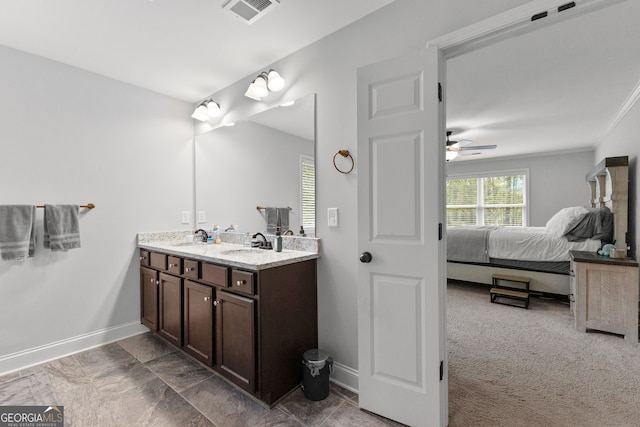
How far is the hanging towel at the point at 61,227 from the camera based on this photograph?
7.63 ft

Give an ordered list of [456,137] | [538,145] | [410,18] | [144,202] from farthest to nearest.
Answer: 1. [538,145]
2. [456,137]
3. [144,202]
4. [410,18]

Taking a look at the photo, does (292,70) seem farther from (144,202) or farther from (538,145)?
(538,145)

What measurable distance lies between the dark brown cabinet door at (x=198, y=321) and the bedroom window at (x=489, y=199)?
699 centimetres

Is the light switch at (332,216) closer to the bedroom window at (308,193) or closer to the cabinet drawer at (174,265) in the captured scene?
the bedroom window at (308,193)

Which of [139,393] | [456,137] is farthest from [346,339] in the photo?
[456,137]

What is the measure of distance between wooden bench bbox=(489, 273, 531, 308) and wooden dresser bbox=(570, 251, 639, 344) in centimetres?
78

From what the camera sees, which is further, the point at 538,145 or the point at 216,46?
the point at 538,145

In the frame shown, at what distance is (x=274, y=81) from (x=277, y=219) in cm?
112

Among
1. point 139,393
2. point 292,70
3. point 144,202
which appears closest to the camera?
point 139,393

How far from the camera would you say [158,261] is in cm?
261

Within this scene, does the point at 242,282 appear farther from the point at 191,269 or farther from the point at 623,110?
the point at 623,110

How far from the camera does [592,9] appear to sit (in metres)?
1.27

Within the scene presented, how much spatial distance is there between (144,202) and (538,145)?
679cm

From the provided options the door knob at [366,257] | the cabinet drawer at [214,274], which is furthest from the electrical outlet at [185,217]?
the door knob at [366,257]
